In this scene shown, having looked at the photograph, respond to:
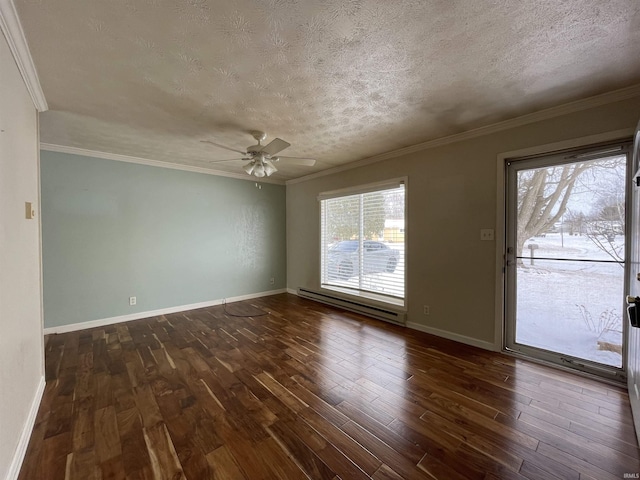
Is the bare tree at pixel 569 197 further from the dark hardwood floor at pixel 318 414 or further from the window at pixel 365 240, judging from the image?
the window at pixel 365 240

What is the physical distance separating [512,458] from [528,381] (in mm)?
1074

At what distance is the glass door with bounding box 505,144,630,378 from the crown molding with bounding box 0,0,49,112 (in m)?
3.96

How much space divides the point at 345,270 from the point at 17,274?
3945mm

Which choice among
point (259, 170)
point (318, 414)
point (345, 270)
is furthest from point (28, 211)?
point (345, 270)

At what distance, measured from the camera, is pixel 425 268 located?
3523mm

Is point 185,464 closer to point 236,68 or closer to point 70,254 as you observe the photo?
point 236,68

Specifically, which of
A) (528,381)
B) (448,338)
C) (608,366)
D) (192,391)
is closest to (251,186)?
(192,391)

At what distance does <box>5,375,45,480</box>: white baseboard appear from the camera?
4.53 feet

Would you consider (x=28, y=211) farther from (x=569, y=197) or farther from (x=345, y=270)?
(x=569, y=197)

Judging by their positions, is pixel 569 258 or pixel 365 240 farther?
pixel 365 240

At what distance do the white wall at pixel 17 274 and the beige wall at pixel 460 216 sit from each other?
3.69m

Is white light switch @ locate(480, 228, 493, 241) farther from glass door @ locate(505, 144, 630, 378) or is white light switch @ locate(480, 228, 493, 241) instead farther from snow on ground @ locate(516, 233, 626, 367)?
snow on ground @ locate(516, 233, 626, 367)

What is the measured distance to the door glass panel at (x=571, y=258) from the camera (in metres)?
2.30

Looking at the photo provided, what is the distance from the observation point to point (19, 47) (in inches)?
62.7
